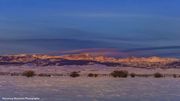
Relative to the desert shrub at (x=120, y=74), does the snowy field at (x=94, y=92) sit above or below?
above

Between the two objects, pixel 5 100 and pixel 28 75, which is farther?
pixel 28 75

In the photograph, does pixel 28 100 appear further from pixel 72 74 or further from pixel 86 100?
pixel 72 74

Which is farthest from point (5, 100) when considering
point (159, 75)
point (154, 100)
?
point (159, 75)

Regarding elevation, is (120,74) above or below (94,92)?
below

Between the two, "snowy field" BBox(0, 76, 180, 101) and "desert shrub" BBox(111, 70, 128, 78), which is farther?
"desert shrub" BBox(111, 70, 128, 78)

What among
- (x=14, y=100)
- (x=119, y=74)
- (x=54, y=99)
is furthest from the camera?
(x=119, y=74)

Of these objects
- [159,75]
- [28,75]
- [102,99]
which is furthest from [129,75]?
[102,99]

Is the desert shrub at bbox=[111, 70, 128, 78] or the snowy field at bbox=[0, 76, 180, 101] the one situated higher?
the snowy field at bbox=[0, 76, 180, 101]

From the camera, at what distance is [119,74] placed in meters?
152

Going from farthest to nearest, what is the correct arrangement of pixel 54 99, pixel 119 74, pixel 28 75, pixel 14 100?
pixel 28 75, pixel 119 74, pixel 54 99, pixel 14 100

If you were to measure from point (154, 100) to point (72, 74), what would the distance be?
12875 cm

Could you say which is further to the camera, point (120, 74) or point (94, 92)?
point (120, 74)

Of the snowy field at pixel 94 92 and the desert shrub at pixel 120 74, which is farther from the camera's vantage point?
the desert shrub at pixel 120 74

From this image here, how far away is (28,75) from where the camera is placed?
161625 mm
